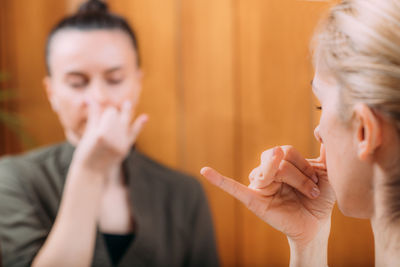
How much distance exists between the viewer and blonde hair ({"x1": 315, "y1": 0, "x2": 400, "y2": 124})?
0.28 metres

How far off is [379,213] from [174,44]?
1.04 metres

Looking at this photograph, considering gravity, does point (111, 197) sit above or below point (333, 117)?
below

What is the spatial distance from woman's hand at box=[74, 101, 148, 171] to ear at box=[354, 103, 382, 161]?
1.70 ft

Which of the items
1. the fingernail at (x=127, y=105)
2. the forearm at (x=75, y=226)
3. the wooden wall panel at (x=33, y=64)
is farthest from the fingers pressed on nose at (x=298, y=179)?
the wooden wall panel at (x=33, y=64)

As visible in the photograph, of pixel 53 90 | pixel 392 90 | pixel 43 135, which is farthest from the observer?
pixel 43 135

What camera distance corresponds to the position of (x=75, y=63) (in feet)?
2.67

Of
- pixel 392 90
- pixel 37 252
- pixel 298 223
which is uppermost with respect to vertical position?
pixel 392 90

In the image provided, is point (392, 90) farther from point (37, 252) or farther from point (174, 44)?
point (174, 44)

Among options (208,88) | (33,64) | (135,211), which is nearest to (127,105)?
(135,211)

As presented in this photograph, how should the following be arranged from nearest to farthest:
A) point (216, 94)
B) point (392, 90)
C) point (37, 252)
→ 1. point (392, 90)
2. point (37, 252)
3. point (216, 94)

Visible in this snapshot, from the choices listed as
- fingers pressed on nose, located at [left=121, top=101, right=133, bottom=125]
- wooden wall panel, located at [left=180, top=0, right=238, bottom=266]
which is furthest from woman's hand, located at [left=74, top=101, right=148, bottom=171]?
wooden wall panel, located at [left=180, top=0, right=238, bottom=266]

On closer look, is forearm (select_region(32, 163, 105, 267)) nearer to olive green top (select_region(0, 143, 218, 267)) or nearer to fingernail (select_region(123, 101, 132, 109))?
olive green top (select_region(0, 143, 218, 267))

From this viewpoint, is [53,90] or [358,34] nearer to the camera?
[358,34]

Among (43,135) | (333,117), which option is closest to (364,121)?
(333,117)
